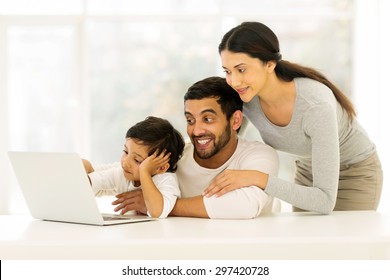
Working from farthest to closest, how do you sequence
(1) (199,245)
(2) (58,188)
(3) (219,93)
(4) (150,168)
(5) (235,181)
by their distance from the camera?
(3) (219,93) → (4) (150,168) → (5) (235,181) → (2) (58,188) → (1) (199,245)

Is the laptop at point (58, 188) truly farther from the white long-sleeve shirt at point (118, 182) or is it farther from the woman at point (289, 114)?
the woman at point (289, 114)

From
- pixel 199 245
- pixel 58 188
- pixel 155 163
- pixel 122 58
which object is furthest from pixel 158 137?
pixel 122 58

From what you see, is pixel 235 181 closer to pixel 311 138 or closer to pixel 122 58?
pixel 311 138

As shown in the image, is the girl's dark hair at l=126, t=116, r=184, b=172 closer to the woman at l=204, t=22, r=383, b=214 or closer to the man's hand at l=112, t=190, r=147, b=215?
the man's hand at l=112, t=190, r=147, b=215

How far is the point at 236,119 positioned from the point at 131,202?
47 centimetres

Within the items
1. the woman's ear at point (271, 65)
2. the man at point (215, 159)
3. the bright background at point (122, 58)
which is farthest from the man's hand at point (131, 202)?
the bright background at point (122, 58)

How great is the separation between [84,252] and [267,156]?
789 millimetres

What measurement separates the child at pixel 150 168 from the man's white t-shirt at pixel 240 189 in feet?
0.19

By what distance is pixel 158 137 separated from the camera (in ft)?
7.02

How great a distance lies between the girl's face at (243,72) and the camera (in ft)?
6.89

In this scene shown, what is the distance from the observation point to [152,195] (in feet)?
6.50

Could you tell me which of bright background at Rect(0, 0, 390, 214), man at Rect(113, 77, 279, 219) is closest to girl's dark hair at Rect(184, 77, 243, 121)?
man at Rect(113, 77, 279, 219)
